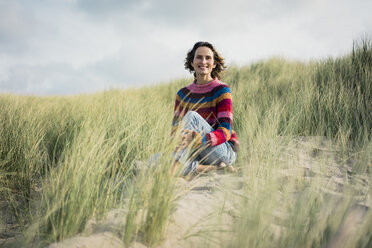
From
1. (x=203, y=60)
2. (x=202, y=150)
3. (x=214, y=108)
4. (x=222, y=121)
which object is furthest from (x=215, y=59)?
(x=202, y=150)

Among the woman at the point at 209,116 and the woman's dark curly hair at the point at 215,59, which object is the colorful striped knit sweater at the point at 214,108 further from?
the woman's dark curly hair at the point at 215,59

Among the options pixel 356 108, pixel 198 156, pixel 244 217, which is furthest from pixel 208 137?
pixel 356 108

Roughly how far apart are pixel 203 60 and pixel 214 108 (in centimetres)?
47

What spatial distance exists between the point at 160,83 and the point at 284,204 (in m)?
6.77

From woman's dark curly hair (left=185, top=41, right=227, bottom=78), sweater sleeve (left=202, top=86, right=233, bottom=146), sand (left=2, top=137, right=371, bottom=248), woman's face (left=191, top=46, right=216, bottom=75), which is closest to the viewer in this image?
sand (left=2, top=137, right=371, bottom=248)

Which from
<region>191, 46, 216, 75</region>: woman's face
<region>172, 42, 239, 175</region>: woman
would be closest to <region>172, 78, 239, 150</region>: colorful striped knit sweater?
<region>172, 42, 239, 175</region>: woman

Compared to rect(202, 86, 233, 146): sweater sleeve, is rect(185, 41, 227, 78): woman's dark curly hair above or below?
above

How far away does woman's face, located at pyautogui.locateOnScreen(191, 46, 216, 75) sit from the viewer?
7.77 feet

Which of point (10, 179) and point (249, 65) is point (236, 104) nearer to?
point (10, 179)

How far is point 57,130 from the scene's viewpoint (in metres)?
3.00

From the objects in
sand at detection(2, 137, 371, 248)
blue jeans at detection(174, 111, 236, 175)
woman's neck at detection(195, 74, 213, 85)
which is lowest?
sand at detection(2, 137, 371, 248)

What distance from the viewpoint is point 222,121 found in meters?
2.21

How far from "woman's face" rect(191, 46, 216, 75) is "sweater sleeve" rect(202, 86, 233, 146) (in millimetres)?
265

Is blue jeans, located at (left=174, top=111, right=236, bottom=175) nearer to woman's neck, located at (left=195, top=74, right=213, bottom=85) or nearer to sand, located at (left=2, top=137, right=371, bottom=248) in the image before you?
sand, located at (left=2, top=137, right=371, bottom=248)
